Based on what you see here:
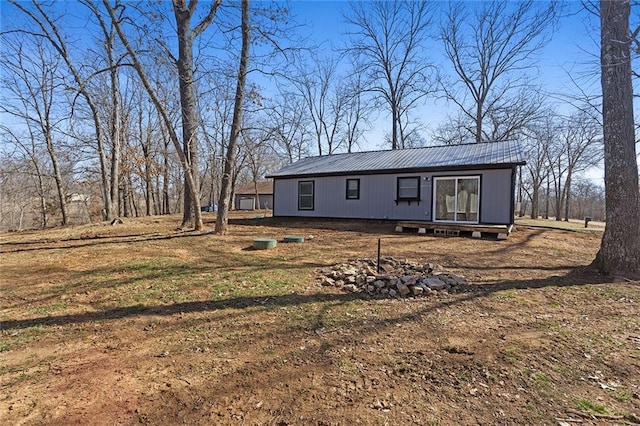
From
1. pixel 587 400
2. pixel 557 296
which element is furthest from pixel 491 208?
pixel 587 400

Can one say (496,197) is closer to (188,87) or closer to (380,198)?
(380,198)

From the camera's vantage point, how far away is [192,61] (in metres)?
9.34

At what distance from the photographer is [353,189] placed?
13.7m

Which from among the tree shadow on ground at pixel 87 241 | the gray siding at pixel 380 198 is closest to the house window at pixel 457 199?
the gray siding at pixel 380 198

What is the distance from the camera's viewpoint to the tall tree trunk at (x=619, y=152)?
204 inches

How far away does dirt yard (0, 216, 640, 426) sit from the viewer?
78.8 inches

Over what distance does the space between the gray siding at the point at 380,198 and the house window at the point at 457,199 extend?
0.19 m

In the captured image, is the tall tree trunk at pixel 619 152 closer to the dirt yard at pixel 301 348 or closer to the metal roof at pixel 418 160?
the dirt yard at pixel 301 348

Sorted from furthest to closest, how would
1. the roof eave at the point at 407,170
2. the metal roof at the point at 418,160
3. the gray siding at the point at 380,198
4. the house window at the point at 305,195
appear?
the house window at the point at 305,195, the metal roof at the point at 418,160, the gray siding at the point at 380,198, the roof eave at the point at 407,170

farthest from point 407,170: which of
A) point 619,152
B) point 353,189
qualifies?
point 619,152

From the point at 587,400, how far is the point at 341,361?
66.6 inches

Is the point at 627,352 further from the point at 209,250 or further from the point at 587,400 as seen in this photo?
the point at 209,250

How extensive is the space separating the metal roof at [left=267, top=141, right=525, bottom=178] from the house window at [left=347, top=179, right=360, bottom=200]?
0.46m

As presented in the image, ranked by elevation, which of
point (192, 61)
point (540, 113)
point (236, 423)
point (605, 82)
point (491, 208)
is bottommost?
point (236, 423)
